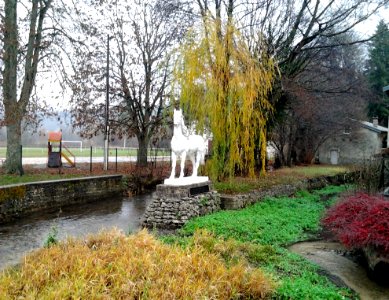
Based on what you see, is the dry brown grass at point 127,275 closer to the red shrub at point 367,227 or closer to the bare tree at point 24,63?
the red shrub at point 367,227

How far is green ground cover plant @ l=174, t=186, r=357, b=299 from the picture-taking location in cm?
570

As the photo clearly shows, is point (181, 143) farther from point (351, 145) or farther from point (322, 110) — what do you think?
point (351, 145)

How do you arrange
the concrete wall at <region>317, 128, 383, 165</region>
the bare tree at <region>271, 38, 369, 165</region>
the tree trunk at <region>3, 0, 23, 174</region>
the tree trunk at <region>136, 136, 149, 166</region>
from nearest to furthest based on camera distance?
the tree trunk at <region>3, 0, 23, 174</region>, the tree trunk at <region>136, 136, 149, 166</region>, the bare tree at <region>271, 38, 369, 165</region>, the concrete wall at <region>317, 128, 383, 165</region>

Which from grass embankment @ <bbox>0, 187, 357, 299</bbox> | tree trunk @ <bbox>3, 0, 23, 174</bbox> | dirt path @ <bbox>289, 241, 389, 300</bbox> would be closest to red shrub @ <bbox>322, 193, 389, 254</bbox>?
dirt path @ <bbox>289, 241, 389, 300</bbox>

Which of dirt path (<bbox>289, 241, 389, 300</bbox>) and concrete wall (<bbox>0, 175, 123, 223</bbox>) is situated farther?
concrete wall (<bbox>0, 175, 123, 223</bbox>)

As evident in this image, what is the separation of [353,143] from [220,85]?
28.8 m

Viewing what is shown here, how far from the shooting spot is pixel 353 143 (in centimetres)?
3784

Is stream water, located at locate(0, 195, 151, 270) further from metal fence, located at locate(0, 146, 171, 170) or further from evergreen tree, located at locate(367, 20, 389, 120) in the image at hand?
evergreen tree, located at locate(367, 20, 389, 120)

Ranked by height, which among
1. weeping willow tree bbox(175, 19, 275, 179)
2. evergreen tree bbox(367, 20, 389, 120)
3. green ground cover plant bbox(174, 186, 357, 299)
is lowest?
green ground cover plant bbox(174, 186, 357, 299)

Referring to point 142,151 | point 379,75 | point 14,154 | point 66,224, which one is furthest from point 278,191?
point 379,75

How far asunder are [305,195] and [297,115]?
13.2 metres

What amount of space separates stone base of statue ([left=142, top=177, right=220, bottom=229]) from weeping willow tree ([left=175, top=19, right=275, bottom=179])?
306 cm

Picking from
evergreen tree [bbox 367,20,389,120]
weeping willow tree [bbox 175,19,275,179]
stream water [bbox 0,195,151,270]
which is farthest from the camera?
evergreen tree [bbox 367,20,389,120]

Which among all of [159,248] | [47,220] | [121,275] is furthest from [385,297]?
[47,220]
